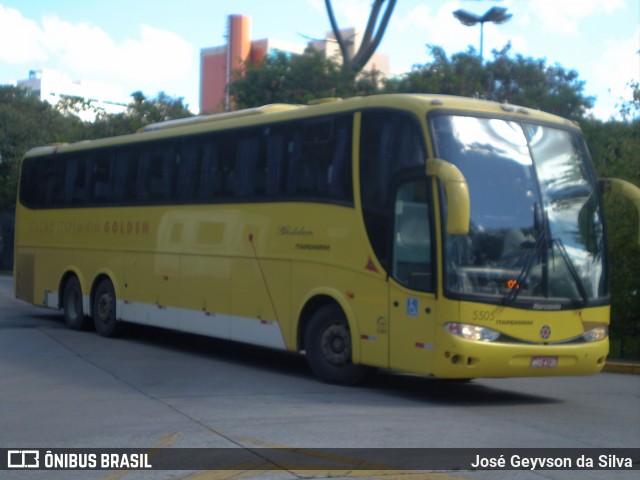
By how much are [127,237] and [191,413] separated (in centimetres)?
787

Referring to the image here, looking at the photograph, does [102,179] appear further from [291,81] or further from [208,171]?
[291,81]

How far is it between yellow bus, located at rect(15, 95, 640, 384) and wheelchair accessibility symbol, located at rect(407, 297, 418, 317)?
0.02 meters

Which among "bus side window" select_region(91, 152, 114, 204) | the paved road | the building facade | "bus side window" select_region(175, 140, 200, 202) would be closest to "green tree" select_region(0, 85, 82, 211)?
the building facade

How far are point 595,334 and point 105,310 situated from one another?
9756 mm

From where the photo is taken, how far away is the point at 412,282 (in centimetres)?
1144

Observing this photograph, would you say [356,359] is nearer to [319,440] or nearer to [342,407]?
[342,407]

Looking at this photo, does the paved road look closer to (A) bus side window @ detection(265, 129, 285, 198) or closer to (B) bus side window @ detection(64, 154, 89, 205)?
(A) bus side window @ detection(265, 129, 285, 198)

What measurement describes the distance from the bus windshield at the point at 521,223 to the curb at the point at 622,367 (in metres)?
4.23

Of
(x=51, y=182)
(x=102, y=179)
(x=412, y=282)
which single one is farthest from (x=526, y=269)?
(x=51, y=182)

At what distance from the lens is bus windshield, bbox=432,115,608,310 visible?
11.1 m

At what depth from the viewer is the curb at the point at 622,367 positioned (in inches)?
619

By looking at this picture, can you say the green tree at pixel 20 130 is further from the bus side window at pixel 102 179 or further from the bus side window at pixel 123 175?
the bus side window at pixel 123 175

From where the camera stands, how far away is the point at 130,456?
8.22 meters

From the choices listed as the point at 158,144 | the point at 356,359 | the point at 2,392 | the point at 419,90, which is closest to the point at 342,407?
the point at 356,359
